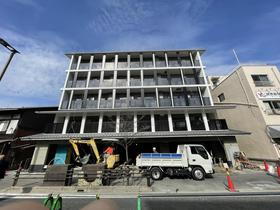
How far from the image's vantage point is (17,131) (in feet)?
61.8

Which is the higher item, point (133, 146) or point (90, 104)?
point (90, 104)

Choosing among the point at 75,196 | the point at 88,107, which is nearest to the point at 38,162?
the point at 88,107

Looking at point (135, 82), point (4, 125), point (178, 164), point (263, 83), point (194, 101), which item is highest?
point (135, 82)

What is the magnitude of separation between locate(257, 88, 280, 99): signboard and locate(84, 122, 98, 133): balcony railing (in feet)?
74.5

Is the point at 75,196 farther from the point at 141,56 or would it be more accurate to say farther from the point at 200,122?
the point at 141,56

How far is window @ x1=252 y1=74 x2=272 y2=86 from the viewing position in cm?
1980

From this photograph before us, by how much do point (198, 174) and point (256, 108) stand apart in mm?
14237

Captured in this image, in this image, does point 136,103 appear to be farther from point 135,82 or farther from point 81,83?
point 81,83

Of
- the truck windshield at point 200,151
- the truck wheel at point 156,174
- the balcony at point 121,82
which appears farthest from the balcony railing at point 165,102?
the truck wheel at point 156,174

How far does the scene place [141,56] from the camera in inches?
965

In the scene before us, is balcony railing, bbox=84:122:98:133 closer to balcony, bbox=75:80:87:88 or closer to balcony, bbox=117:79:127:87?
balcony, bbox=75:80:87:88

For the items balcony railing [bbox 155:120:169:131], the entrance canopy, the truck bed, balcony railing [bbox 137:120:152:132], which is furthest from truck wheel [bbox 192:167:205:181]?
the entrance canopy

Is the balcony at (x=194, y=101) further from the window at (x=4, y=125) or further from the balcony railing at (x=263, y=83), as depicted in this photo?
the window at (x=4, y=125)

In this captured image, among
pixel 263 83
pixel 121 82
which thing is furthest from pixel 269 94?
pixel 121 82
